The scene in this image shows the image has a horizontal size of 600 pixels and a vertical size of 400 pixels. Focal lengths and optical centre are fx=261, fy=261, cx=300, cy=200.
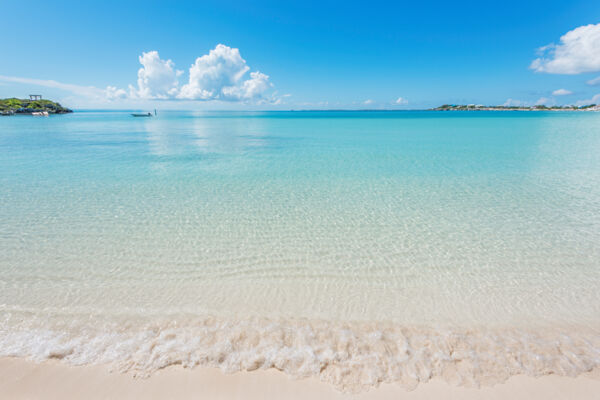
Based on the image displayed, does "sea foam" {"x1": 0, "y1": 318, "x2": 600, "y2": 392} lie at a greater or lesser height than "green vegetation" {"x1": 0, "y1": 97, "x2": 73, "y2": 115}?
lesser

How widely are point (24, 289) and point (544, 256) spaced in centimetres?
1116

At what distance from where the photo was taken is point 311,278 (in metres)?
5.50

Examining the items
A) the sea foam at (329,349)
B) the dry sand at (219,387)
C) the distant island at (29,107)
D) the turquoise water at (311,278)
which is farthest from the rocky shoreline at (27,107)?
the dry sand at (219,387)

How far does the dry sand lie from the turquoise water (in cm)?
17

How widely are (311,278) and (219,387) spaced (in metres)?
2.65

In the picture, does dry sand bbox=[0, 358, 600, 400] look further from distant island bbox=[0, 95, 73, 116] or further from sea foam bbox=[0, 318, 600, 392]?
distant island bbox=[0, 95, 73, 116]

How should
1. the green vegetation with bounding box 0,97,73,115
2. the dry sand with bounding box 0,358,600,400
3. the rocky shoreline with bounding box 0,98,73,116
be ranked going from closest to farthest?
the dry sand with bounding box 0,358,600,400
the rocky shoreline with bounding box 0,98,73,116
the green vegetation with bounding box 0,97,73,115

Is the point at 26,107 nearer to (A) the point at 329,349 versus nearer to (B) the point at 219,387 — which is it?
(B) the point at 219,387

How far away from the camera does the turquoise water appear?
3697mm

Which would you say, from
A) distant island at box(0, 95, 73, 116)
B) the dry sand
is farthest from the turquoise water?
distant island at box(0, 95, 73, 116)

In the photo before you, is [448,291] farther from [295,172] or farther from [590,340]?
[295,172]

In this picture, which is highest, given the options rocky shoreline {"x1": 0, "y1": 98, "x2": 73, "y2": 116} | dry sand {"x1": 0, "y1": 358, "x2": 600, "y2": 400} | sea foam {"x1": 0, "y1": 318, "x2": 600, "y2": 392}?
rocky shoreline {"x1": 0, "y1": 98, "x2": 73, "y2": 116}

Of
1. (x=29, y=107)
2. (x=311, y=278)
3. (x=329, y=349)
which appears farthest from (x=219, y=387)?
(x=29, y=107)

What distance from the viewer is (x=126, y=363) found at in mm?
3531
